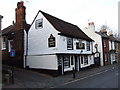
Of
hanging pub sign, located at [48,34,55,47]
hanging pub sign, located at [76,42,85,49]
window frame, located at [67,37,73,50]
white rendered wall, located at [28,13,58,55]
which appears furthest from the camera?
hanging pub sign, located at [76,42,85,49]

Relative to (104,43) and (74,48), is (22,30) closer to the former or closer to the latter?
(74,48)

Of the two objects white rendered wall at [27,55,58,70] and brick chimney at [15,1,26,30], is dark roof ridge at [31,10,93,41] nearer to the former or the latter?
brick chimney at [15,1,26,30]

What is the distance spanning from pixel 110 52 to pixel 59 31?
2112cm

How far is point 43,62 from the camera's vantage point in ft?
63.3

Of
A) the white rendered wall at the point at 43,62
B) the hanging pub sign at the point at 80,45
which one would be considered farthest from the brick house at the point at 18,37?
the hanging pub sign at the point at 80,45

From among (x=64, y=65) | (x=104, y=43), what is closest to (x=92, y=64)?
(x=104, y=43)

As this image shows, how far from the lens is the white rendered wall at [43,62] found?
1816 centimetres

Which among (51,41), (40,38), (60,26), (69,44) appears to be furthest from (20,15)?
(69,44)

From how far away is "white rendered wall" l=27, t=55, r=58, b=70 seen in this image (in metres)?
18.2

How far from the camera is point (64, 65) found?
64.1 ft

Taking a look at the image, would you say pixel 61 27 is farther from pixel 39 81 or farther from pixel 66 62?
pixel 39 81

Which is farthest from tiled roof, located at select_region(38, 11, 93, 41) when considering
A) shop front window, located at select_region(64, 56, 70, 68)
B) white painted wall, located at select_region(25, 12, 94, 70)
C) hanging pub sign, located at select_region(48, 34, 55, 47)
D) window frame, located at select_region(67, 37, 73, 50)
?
shop front window, located at select_region(64, 56, 70, 68)

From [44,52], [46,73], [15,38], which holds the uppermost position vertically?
[15,38]

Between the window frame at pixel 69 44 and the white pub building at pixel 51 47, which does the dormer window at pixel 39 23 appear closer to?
the white pub building at pixel 51 47
